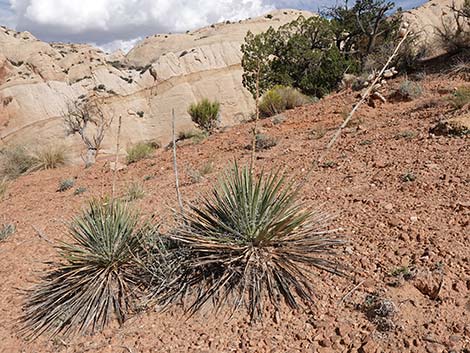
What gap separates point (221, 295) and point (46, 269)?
2458 mm

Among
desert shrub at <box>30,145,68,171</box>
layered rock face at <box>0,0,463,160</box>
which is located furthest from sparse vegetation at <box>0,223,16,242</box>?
layered rock face at <box>0,0,463,160</box>

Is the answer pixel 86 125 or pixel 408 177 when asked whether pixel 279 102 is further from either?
pixel 86 125

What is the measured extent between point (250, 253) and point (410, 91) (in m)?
7.36

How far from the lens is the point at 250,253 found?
10.6ft

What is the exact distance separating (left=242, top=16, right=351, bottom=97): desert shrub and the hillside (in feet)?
35.1

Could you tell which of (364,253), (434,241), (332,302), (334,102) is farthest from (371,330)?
(334,102)

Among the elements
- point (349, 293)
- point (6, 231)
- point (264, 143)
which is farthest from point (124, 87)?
point (349, 293)

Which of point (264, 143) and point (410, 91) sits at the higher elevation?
point (410, 91)

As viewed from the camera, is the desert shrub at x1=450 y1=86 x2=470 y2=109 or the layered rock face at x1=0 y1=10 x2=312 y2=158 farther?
the layered rock face at x1=0 y1=10 x2=312 y2=158

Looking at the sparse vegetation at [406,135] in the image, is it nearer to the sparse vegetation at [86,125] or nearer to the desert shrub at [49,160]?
the sparse vegetation at [86,125]

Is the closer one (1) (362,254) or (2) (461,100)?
(1) (362,254)

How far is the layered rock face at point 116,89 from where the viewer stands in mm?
29719

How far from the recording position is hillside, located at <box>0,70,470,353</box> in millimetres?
2707

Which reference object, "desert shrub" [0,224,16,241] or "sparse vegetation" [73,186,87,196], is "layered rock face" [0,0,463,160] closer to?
"sparse vegetation" [73,186,87,196]
